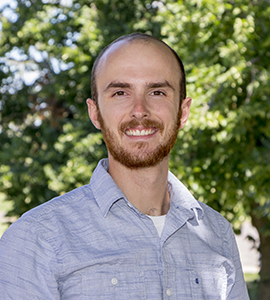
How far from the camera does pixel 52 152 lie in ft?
21.6

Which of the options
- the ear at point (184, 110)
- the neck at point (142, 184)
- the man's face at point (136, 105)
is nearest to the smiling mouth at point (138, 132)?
the man's face at point (136, 105)

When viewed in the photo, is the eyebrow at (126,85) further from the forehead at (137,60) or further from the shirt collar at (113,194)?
the shirt collar at (113,194)

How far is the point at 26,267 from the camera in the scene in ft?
4.69

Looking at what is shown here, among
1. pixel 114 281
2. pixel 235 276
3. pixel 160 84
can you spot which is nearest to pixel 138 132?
pixel 160 84

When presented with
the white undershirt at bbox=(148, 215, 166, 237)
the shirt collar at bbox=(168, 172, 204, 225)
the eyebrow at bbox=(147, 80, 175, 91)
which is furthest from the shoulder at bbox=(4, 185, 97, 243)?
the eyebrow at bbox=(147, 80, 175, 91)

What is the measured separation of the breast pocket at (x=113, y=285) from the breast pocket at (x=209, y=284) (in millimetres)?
229

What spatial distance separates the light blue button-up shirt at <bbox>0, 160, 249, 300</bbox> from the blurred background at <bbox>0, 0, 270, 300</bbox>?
8.89 feet

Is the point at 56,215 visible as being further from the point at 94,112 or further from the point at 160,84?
the point at 160,84

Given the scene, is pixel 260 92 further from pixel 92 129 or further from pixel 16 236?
pixel 16 236

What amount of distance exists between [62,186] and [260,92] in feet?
9.50

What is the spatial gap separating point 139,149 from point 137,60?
35cm

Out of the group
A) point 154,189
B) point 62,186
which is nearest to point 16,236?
point 154,189

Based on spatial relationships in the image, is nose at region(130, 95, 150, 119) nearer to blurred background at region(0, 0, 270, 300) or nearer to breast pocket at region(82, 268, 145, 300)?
breast pocket at region(82, 268, 145, 300)

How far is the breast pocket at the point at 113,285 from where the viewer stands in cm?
147
